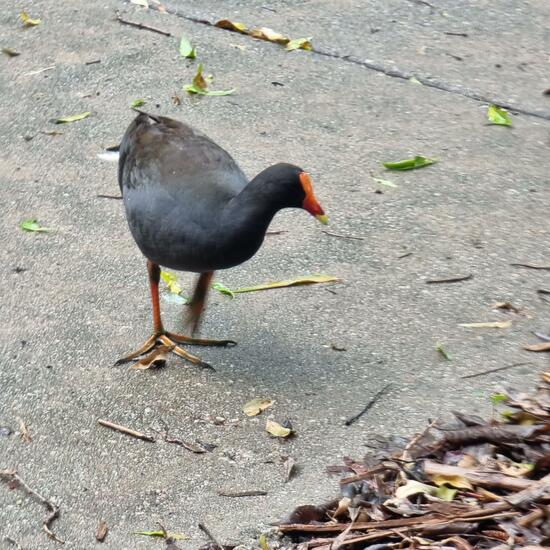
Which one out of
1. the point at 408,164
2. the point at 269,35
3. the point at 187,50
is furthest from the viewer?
the point at 269,35

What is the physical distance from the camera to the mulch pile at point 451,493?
10.1 ft

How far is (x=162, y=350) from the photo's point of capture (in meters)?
4.53

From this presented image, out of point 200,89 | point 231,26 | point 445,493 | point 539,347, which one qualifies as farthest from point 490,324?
point 231,26

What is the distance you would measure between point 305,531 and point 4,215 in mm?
2709

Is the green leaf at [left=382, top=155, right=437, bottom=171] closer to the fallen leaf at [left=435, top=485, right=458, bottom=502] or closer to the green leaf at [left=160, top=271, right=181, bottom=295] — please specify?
the green leaf at [left=160, top=271, right=181, bottom=295]

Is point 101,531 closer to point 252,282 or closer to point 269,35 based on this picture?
point 252,282

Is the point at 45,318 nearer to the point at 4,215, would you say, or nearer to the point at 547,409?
the point at 4,215

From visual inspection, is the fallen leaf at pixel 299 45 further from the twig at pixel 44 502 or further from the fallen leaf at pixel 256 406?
the twig at pixel 44 502

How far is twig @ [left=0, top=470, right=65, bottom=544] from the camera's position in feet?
11.9

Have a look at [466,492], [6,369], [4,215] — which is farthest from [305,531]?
[4,215]

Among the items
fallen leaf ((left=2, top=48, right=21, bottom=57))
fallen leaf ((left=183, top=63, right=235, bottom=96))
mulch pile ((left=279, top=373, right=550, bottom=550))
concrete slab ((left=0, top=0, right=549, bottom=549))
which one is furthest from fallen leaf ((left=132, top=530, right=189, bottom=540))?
fallen leaf ((left=2, top=48, right=21, bottom=57))

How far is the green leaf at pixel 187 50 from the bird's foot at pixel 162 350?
272 cm

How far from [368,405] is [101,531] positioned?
115 centimetres

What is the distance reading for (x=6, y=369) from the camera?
4.41 meters
